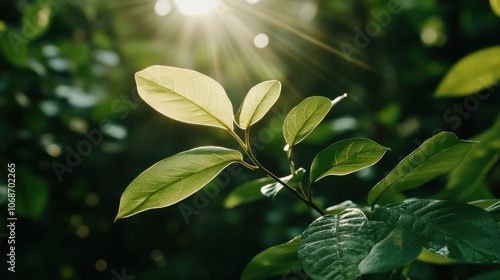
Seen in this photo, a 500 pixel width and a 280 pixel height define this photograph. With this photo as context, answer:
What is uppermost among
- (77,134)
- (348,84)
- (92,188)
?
(77,134)

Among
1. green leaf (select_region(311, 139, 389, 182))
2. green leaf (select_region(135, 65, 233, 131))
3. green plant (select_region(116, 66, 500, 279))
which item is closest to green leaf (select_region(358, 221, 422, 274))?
green plant (select_region(116, 66, 500, 279))

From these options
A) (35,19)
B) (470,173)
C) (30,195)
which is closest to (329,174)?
(470,173)

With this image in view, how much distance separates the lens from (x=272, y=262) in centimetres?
69

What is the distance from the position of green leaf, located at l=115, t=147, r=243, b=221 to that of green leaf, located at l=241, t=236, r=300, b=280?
0.15 m

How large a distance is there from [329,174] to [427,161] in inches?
4.8

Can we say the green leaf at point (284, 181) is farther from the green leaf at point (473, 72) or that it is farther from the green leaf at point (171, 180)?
the green leaf at point (473, 72)

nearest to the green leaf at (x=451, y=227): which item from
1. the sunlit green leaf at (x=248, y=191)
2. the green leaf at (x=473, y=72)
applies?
the sunlit green leaf at (x=248, y=191)

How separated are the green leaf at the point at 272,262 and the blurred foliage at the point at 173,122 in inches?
44.8

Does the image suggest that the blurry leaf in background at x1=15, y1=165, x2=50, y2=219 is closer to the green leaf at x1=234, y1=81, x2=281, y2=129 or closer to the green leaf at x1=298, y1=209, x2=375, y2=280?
the green leaf at x1=234, y1=81, x2=281, y2=129

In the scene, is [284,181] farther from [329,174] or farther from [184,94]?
[184,94]

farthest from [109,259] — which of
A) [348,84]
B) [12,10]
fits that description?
[348,84]

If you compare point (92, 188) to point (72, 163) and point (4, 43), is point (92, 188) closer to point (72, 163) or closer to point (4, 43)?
point (72, 163)

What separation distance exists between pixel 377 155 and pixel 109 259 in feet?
6.55

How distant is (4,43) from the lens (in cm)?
193
